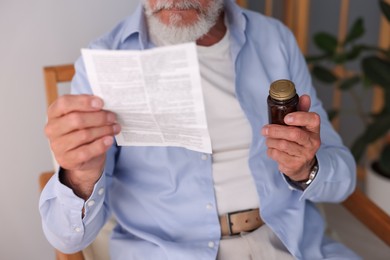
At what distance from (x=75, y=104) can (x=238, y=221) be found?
480 mm

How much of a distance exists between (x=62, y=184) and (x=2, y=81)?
0.52 meters

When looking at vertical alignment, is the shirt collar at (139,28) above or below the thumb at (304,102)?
above

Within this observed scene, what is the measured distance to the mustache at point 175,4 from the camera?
95 centimetres

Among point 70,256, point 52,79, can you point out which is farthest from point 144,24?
point 70,256

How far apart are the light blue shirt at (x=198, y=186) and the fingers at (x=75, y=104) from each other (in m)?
0.26

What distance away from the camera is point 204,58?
1.11m

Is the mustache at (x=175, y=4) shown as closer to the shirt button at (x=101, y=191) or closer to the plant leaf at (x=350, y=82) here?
the shirt button at (x=101, y=191)

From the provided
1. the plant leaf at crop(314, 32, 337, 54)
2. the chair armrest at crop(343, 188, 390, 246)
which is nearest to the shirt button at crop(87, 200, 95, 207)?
the chair armrest at crop(343, 188, 390, 246)

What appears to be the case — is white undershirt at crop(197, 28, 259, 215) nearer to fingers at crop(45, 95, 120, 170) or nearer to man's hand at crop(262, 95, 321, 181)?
man's hand at crop(262, 95, 321, 181)

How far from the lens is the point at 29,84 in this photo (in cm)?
131

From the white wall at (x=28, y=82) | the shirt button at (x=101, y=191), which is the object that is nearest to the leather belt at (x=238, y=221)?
the shirt button at (x=101, y=191)

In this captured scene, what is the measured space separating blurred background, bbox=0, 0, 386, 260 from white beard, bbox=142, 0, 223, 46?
1.13 feet

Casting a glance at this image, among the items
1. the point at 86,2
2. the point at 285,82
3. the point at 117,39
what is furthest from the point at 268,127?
the point at 86,2

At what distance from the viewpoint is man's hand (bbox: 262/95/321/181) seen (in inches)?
32.7
